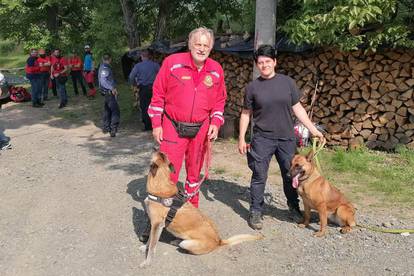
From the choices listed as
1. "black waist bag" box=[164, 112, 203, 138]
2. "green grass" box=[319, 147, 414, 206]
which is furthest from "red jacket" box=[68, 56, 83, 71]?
"black waist bag" box=[164, 112, 203, 138]

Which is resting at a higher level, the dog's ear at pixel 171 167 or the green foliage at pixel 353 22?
the green foliage at pixel 353 22

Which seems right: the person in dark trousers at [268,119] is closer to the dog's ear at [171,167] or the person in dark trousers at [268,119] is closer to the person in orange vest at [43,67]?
the dog's ear at [171,167]

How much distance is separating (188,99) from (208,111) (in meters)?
0.26

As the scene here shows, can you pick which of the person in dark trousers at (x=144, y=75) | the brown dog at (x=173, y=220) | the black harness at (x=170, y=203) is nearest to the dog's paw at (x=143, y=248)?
the brown dog at (x=173, y=220)

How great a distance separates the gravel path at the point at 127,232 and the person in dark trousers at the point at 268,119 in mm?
588

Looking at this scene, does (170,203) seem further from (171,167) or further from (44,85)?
(44,85)

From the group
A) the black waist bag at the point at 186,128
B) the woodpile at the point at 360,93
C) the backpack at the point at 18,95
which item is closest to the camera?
the black waist bag at the point at 186,128

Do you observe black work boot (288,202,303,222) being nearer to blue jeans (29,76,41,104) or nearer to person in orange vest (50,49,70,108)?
person in orange vest (50,49,70,108)

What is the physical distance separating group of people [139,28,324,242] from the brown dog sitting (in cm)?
21

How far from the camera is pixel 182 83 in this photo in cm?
385

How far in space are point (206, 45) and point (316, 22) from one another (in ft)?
9.76

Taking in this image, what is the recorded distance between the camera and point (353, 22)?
5.70 metres

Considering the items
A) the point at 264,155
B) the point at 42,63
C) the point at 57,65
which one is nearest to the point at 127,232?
the point at 264,155

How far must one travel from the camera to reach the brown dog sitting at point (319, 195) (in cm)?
411
